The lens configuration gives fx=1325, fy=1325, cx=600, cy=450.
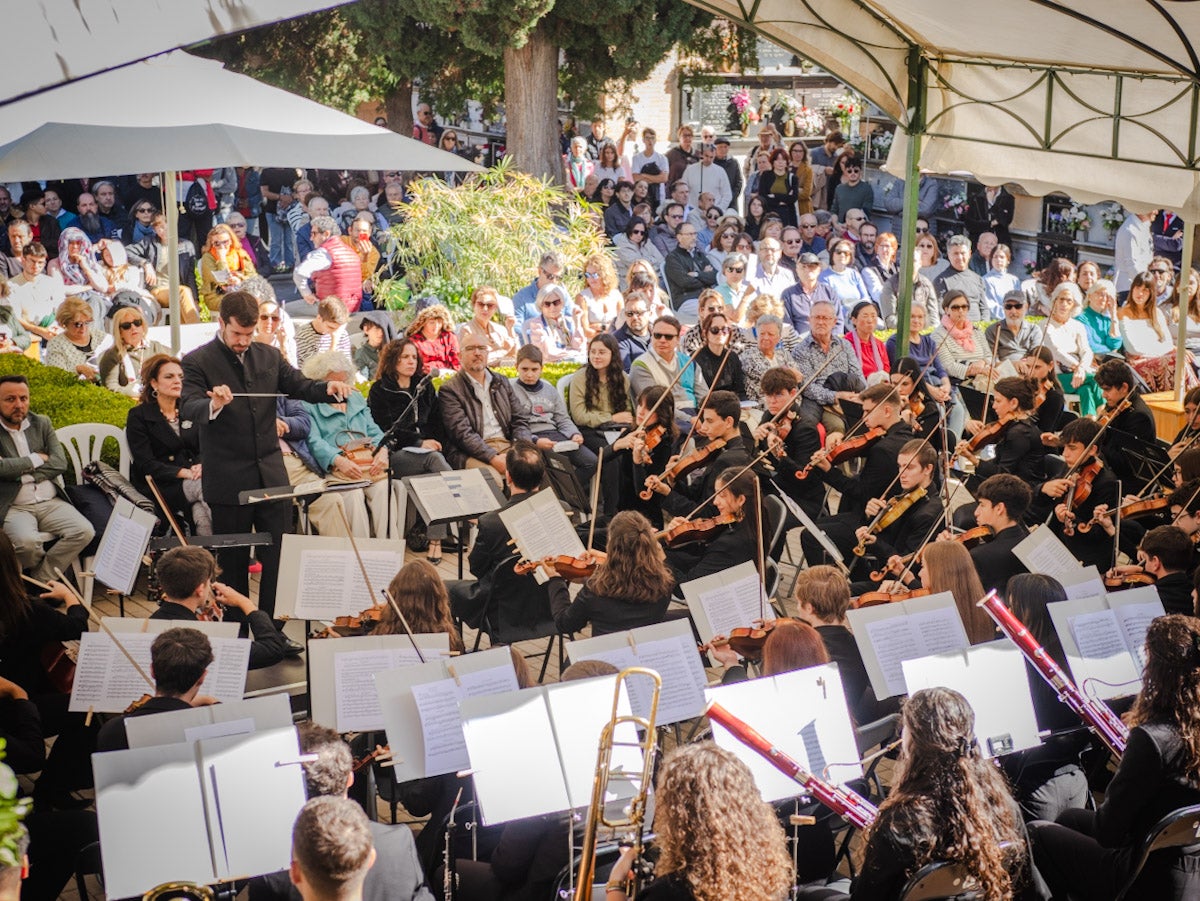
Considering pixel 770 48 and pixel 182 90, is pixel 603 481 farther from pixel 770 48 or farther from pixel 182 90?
pixel 770 48

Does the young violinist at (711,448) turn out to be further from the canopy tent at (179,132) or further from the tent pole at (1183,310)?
the tent pole at (1183,310)

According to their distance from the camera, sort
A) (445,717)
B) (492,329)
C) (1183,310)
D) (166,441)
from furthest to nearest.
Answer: (492,329) < (1183,310) < (166,441) < (445,717)

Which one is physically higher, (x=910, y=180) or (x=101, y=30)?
(x=101, y=30)

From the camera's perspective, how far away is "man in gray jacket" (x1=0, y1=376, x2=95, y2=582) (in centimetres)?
679

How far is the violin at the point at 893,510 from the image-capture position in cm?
674

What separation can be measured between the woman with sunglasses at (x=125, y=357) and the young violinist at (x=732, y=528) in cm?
392

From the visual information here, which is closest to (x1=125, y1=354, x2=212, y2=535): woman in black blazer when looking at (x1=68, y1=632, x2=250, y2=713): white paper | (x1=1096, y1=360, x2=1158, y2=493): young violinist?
(x1=68, y1=632, x2=250, y2=713): white paper

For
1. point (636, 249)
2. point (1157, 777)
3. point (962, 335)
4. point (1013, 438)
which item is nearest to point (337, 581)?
point (1157, 777)

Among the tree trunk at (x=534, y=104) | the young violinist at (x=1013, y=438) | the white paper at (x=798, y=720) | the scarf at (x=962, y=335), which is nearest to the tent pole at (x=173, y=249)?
the young violinist at (x=1013, y=438)

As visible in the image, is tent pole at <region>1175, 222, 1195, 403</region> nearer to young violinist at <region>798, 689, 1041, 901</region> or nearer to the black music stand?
the black music stand

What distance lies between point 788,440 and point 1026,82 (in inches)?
102

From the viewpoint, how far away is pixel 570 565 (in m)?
5.88

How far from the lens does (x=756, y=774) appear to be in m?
4.12

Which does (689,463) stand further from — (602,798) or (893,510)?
(602,798)
